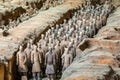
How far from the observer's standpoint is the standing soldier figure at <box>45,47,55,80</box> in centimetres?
1045

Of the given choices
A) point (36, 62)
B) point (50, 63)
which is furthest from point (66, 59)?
point (36, 62)

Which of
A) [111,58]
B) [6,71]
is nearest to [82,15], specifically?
[6,71]

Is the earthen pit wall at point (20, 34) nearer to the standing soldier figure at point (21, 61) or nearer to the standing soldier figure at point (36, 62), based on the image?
the standing soldier figure at point (21, 61)

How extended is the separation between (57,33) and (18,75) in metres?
2.36

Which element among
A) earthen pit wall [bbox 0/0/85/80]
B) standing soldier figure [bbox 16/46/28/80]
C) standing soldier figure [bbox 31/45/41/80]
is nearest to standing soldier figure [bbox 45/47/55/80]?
standing soldier figure [bbox 31/45/41/80]

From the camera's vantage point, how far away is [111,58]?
346 inches

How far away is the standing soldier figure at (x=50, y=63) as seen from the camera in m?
10.5

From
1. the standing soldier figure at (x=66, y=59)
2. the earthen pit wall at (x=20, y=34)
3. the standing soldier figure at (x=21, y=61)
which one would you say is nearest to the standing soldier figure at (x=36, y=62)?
the standing soldier figure at (x=21, y=61)

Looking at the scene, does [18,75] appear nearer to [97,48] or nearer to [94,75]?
[97,48]

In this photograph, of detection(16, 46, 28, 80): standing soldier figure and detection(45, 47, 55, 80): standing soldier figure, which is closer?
detection(45, 47, 55, 80): standing soldier figure

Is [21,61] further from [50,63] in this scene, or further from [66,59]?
[66,59]

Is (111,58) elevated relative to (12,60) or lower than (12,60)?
elevated

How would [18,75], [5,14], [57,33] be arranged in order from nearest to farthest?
1. [18,75]
2. [57,33]
3. [5,14]

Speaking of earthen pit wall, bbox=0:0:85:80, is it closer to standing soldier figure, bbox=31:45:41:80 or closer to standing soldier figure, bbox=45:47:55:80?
standing soldier figure, bbox=31:45:41:80
